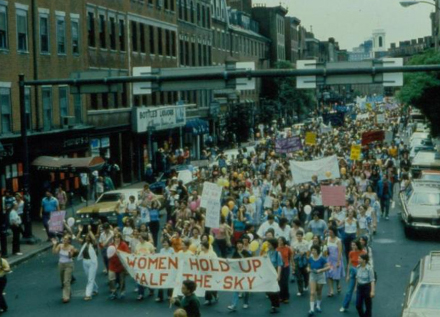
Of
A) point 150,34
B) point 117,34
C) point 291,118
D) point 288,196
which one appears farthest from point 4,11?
point 291,118

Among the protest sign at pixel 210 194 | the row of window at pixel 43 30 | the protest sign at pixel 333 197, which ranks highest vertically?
the row of window at pixel 43 30

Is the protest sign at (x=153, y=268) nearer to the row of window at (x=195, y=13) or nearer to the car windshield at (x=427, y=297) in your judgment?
the car windshield at (x=427, y=297)

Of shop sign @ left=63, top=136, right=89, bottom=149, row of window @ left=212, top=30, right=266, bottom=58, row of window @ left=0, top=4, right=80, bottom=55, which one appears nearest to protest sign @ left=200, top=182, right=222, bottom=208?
row of window @ left=0, top=4, right=80, bottom=55

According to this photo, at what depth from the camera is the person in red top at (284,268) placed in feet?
59.3

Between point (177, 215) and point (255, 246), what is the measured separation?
6.03 metres

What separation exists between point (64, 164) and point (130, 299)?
659 inches

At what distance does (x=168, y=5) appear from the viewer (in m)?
61.9

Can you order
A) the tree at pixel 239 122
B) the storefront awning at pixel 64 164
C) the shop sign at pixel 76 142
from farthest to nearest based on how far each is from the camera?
1. the tree at pixel 239 122
2. the shop sign at pixel 76 142
3. the storefront awning at pixel 64 164

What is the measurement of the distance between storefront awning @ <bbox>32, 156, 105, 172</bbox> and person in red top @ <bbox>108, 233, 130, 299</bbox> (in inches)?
631

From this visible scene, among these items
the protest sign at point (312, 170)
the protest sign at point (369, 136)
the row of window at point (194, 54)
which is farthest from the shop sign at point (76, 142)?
the row of window at point (194, 54)

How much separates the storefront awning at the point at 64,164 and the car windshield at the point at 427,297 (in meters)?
22.3

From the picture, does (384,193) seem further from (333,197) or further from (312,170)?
(333,197)

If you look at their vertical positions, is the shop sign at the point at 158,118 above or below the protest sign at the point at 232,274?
above

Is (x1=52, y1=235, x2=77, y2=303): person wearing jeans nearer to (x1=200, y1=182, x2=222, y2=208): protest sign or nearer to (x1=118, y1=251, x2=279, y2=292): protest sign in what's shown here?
(x1=118, y1=251, x2=279, y2=292): protest sign
